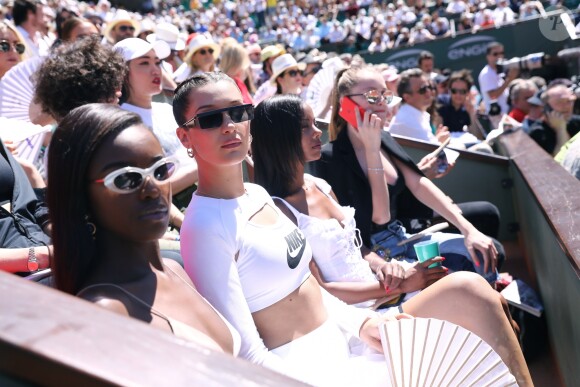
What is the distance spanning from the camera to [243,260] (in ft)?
7.14

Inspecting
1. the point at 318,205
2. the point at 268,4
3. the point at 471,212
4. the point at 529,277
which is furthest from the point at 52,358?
the point at 268,4

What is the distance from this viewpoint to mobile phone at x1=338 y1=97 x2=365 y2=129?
3.69 metres

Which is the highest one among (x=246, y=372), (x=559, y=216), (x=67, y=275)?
(x=246, y=372)

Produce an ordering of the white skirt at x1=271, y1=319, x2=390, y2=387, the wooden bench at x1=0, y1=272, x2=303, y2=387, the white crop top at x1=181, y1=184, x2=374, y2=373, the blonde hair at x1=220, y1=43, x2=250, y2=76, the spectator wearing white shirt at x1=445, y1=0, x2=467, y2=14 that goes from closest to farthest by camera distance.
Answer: the wooden bench at x1=0, y1=272, x2=303, y2=387 → the white crop top at x1=181, y1=184, x2=374, y2=373 → the white skirt at x1=271, y1=319, x2=390, y2=387 → the blonde hair at x1=220, y1=43, x2=250, y2=76 → the spectator wearing white shirt at x1=445, y1=0, x2=467, y2=14

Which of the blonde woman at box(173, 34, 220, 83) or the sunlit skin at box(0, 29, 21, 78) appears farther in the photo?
the blonde woman at box(173, 34, 220, 83)

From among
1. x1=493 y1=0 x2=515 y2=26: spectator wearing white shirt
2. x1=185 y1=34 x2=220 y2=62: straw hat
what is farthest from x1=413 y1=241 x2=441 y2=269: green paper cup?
x1=493 y1=0 x2=515 y2=26: spectator wearing white shirt

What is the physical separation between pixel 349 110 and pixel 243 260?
1.73 m

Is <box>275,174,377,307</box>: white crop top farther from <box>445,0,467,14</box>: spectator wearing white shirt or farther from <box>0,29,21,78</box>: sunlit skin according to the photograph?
<box>445,0,467,14</box>: spectator wearing white shirt

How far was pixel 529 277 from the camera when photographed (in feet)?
17.1

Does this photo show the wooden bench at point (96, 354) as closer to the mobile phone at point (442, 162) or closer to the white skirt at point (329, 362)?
the white skirt at point (329, 362)

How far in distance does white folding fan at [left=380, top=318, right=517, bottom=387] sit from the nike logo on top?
1.44ft

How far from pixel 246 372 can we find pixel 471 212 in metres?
4.44

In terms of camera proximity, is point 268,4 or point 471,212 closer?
point 471,212

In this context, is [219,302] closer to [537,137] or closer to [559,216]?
[559,216]
